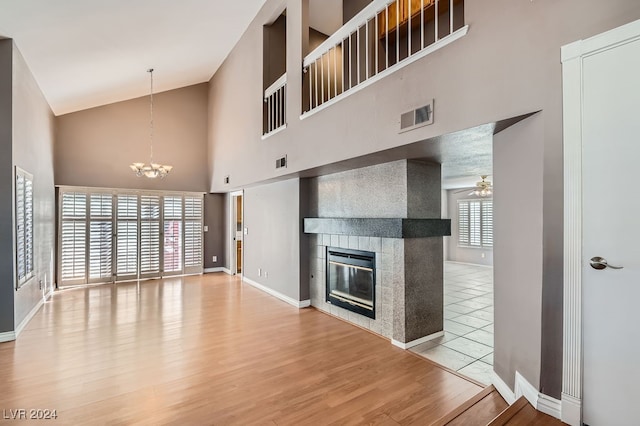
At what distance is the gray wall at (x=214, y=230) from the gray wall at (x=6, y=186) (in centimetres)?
478

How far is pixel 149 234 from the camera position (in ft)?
25.3

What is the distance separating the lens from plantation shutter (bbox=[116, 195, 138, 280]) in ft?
24.1

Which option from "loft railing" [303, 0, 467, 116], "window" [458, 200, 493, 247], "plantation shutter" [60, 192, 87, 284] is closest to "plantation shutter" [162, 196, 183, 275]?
"plantation shutter" [60, 192, 87, 284]

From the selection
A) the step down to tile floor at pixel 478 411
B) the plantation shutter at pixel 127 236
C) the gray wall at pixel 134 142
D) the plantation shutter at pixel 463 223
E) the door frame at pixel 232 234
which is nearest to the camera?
the step down to tile floor at pixel 478 411

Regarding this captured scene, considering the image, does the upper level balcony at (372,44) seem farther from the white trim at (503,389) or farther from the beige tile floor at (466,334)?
the beige tile floor at (466,334)

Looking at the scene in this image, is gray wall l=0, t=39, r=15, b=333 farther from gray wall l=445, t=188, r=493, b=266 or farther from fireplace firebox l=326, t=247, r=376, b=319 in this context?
gray wall l=445, t=188, r=493, b=266

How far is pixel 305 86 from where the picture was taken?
4582mm

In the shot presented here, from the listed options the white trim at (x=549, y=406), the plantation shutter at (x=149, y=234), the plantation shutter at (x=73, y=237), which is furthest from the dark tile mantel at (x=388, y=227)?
the plantation shutter at (x=73, y=237)

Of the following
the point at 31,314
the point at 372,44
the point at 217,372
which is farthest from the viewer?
the point at 372,44

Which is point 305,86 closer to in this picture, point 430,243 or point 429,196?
point 429,196

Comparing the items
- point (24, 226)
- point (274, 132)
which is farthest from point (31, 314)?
point (274, 132)

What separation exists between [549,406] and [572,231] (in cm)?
113

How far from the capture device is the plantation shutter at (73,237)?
264 inches

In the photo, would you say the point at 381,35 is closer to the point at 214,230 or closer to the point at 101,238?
the point at 214,230
